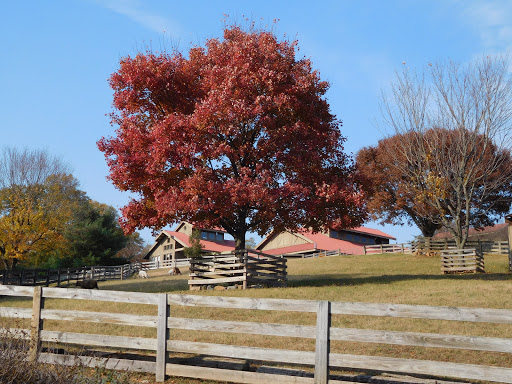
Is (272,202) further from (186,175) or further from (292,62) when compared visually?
(292,62)

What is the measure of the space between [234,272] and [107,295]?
15347 mm

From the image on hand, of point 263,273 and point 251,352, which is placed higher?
point 263,273

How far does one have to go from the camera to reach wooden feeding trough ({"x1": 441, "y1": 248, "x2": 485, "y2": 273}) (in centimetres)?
3412

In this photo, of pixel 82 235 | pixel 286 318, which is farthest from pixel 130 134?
pixel 82 235

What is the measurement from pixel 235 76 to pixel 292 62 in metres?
4.47

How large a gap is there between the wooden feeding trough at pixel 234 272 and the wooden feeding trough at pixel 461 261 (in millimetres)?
14072

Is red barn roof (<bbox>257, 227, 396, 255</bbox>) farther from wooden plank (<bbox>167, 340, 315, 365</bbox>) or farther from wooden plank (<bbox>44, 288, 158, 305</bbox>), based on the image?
wooden plank (<bbox>167, 340, 315, 365</bbox>)

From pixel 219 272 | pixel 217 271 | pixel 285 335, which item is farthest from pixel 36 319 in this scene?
pixel 217 271

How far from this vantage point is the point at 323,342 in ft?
29.2

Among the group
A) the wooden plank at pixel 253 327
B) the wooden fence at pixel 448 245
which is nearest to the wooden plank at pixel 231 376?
the wooden plank at pixel 253 327

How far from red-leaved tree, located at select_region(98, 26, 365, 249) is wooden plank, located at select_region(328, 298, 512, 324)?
14.4m

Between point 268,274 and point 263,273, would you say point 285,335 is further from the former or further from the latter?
point 268,274

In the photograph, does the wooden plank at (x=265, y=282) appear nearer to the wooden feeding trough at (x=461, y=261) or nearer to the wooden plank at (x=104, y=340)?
the wooden feeding trough at (x=461, y=261)

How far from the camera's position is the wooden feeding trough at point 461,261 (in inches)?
1344
